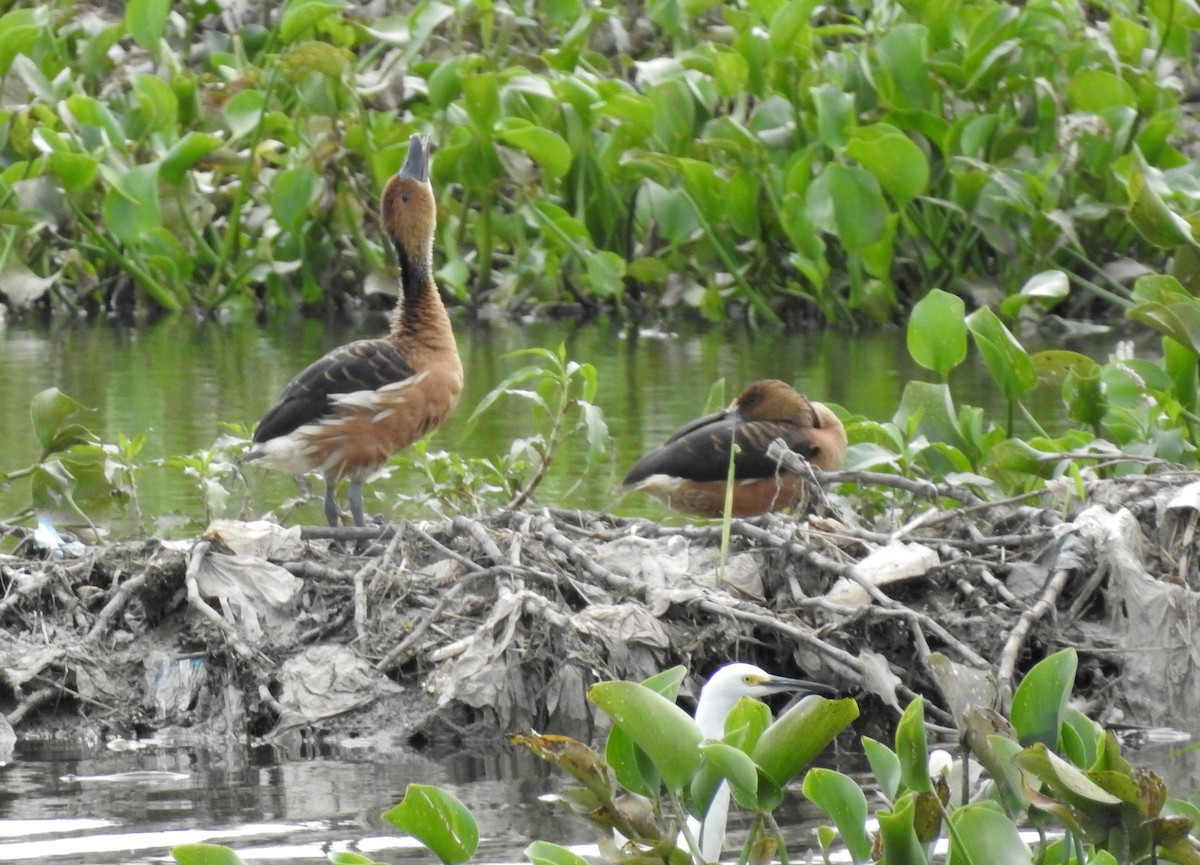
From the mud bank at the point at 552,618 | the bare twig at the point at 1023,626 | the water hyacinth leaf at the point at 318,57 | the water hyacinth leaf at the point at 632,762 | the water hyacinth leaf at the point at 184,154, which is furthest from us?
the water hyacinth leaf at the point at 184,154

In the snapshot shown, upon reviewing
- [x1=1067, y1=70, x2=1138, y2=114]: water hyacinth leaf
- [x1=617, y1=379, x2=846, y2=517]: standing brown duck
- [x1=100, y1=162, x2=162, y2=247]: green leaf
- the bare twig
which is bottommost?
the bare twig

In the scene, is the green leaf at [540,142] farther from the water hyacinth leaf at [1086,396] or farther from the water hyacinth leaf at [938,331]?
the water hyacinth leaf at [1086,396]

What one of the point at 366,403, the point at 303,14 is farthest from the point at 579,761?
the point at 303,14

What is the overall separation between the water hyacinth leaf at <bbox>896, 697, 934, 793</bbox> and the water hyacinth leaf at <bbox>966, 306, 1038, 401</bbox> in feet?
13.3

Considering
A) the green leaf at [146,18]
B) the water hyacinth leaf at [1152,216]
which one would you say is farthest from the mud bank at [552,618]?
the green leaf at [146,18]

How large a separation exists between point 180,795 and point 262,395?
7013 mm

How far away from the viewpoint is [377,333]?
16016 millimetres

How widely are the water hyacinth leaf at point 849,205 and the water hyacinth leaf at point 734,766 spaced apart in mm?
9418

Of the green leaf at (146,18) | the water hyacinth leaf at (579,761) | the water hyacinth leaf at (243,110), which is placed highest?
the green leaf at (146,18)

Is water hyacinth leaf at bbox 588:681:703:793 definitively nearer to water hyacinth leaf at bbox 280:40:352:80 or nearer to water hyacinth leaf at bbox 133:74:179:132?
water hyacinth leaf at bbox 280:40:352:80

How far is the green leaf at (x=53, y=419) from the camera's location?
7352 mm

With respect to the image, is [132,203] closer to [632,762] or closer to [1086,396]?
[1086,396]

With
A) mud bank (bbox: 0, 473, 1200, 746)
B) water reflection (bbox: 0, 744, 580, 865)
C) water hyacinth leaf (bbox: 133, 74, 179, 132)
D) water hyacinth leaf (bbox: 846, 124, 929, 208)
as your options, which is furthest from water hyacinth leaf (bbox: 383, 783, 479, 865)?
water hyacinth leaf (bbox: 133, 74, 179, 132)

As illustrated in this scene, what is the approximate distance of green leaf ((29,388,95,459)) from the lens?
289 inches
